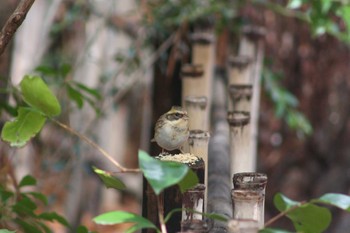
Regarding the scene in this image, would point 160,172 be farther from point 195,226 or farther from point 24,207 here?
point 24,207

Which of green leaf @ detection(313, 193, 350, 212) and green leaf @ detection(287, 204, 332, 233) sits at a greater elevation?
green leaf @ detection(313, 193, 350, 212)

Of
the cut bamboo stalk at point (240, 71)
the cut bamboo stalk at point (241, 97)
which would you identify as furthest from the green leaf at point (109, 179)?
the cut bamboo stalk at point (240, 71)

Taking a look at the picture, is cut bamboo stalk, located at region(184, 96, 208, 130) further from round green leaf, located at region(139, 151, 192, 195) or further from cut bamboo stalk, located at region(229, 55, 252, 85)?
round green leaf, located at region(139, 151, 192, 195)

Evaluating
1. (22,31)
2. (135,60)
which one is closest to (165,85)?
(135,60)

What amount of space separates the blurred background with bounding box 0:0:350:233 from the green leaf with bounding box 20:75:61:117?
2.51ft

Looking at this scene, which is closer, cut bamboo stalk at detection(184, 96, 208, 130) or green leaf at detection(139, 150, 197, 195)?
green leaf at detection(139, 150, 197, 195)

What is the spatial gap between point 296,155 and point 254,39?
A: 1.67 metres

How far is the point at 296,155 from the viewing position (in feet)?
12.1

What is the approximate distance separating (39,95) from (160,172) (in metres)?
0.31

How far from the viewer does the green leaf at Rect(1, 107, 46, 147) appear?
3.24 feet

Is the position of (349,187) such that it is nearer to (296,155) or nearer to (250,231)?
(296,155)

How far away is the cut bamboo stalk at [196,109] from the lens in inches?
53.8

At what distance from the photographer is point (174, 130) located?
104 cm

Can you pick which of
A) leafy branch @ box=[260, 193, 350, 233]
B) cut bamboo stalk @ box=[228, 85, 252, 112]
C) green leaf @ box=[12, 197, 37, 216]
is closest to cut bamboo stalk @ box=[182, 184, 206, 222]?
leafy branch @ box=[260, 193, 350, 233]
